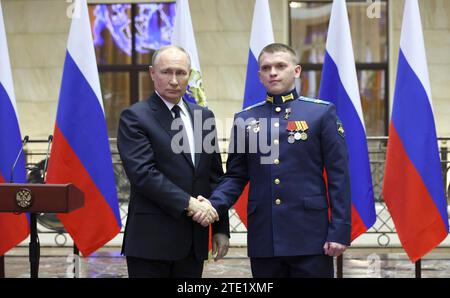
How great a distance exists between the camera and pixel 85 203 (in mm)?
5133

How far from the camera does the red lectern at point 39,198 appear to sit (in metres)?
3.87

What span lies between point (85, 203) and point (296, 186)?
2.05 metres

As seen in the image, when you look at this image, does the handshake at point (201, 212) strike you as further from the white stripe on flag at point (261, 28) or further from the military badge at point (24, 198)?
the white stripe on flag at point (261, 28)

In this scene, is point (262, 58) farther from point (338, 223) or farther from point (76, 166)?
point (76, 166)

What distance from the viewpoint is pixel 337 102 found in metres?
5.25

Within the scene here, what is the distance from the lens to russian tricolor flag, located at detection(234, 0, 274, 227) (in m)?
5.60

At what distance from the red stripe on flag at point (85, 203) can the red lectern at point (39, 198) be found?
1.13m

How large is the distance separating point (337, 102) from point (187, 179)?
2026 millimetres

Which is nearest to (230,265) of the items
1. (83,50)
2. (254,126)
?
(83,50)

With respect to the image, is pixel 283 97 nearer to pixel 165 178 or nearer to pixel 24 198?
pixel 165 178

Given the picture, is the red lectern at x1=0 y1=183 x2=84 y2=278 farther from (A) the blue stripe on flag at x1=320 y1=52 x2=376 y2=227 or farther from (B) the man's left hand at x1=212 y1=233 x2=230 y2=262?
(A) the blue stripe on flag at x1=320 y1=52 x2=376 y2=227

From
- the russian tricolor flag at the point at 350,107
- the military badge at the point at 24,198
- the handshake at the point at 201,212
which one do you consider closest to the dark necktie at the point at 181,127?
the handshake at the point at 201,212

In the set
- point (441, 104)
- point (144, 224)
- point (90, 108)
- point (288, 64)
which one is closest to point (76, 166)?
point (90, 108)

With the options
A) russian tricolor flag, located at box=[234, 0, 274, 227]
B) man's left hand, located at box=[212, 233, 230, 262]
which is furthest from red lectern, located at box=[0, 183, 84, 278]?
russian tricolor flag, located at box=[234, 0, 274, 227]
